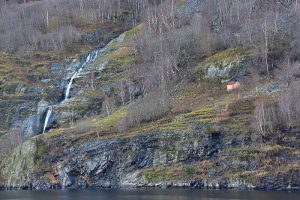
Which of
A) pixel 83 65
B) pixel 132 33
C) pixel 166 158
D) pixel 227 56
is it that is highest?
pixel 132 33

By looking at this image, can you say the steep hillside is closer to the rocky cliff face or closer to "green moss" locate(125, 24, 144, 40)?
the rocky cliff face

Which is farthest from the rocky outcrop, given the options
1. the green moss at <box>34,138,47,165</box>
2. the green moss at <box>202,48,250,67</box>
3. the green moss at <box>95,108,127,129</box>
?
the green moss at <box>202,48,250,67</box>

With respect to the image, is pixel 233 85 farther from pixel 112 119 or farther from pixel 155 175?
pixel 155 175

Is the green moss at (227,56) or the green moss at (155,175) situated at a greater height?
the green moss at (227,56)

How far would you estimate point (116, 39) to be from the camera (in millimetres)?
179375

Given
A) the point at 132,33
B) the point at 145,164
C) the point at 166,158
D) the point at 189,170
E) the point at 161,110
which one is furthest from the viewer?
the point at 132,33

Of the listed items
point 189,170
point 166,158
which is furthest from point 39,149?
point 189,170

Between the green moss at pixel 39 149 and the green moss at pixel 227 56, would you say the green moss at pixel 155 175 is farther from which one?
the green moss at pixel 227 56

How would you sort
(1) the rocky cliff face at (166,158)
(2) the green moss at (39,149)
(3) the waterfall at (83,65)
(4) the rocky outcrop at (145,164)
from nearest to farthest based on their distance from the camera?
(4) the rocky outcrop at (145,164), (1) the rocky cliff face at (166,158), (2) the green moss at (39,149), (3) the waterfall at (83,65)

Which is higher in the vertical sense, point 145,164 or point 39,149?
point 145,164

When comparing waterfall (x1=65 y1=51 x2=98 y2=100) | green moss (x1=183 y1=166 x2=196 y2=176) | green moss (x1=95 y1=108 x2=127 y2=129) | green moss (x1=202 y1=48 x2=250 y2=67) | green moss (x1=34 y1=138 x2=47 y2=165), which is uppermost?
green moss (x1=202 y1=48 x2=250 y2=67)

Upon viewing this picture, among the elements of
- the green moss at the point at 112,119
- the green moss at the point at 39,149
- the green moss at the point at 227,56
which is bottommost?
the green moss at the point at 39,149

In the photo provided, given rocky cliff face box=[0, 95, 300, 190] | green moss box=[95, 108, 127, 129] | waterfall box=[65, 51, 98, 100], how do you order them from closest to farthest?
rocky cliff face box=[0, 95, 300, 190]
green moss box=[95, 108, 127, 129]
waterfall box=[65, 51, 98, 100]

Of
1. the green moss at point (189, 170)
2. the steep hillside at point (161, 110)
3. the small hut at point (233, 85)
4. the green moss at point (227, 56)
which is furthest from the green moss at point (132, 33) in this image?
the green moss at point (189, 170)
